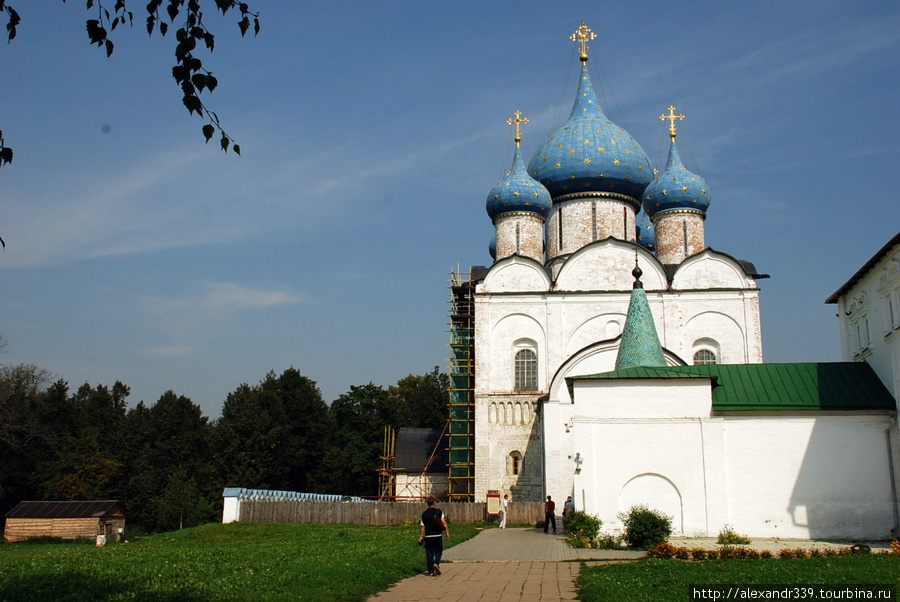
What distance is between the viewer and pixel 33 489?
35469mm

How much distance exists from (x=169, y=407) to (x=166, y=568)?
125 ft

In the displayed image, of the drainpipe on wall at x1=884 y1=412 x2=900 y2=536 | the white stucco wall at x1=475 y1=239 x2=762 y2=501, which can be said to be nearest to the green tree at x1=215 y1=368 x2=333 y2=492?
the white stucco wall at x1=475 y1=239 x2=762 y2=501

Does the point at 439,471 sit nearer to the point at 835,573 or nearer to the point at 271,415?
the point at 271,415

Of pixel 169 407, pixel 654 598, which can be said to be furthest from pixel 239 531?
pixel 169 407

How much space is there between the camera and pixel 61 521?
23922mm

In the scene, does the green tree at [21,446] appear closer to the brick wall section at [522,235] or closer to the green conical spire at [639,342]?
the brick wall section at [522,235]

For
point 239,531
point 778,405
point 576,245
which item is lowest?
point 239,531

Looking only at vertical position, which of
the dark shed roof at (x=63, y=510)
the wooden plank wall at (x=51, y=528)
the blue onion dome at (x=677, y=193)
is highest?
the blue onion dome at (x=677, y=193)

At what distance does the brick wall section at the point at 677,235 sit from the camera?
2503 cm

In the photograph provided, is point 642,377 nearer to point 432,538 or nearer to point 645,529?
point 645,529

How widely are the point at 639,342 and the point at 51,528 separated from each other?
703 inches

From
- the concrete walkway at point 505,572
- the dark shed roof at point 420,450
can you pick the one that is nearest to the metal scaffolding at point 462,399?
the dark shed roof at point 420,450

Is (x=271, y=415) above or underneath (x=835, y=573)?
above

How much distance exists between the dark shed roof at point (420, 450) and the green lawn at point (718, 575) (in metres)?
18.1
